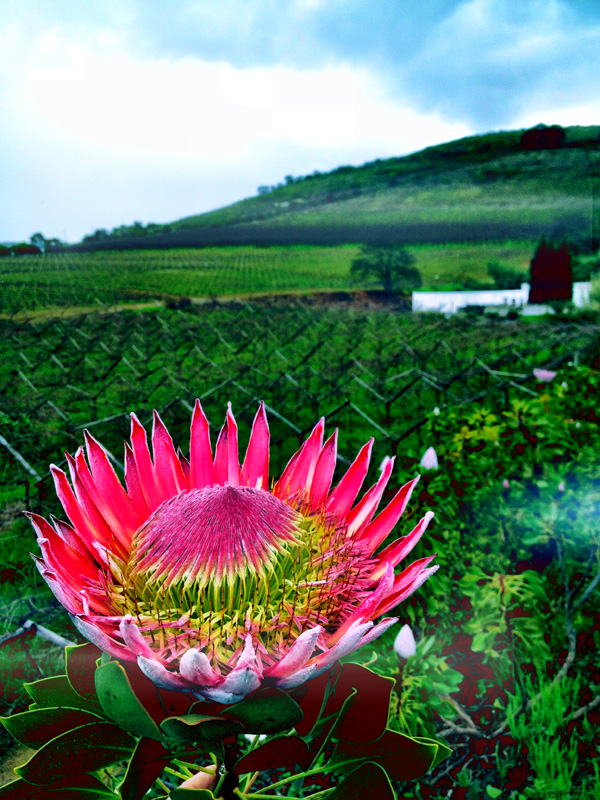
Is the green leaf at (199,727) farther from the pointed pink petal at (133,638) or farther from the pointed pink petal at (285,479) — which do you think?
the pointed pink petal at (285,479)

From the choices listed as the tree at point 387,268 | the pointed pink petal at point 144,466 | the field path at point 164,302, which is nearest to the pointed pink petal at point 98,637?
the pointed pink petal at point 144,466

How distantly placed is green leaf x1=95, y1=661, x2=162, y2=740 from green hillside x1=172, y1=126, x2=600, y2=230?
5.30 ft

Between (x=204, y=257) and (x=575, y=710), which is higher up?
(x=204, y=257)

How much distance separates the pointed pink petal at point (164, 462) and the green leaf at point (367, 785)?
163 millimetres

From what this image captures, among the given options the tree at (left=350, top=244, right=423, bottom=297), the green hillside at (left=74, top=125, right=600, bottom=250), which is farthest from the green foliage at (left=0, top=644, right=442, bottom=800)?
the tree at (left=350, top=244, right=423, bottom=297)

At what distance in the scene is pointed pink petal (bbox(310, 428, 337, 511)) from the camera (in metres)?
0.33

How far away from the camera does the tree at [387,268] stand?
2283 millimetres

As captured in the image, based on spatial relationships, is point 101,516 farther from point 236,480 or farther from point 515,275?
point 515,275

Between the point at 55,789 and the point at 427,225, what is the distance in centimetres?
273

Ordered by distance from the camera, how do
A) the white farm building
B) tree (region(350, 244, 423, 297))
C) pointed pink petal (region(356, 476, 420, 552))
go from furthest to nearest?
the white farm building
tree (region(350, 244, 423, 297))
pointed pink petal (region(356, 476, 420, 552))

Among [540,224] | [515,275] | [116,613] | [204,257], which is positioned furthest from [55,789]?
[540,224]

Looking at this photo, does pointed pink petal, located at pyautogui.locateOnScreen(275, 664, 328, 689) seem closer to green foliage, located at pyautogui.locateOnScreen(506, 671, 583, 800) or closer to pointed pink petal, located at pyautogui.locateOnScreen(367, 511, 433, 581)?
pointed pink petal, located at pyautogui.locateOnScreen(367, 511, 433, 581)

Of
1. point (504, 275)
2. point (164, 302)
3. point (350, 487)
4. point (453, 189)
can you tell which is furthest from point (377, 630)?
point (453, 189)

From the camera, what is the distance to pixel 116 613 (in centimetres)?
28
